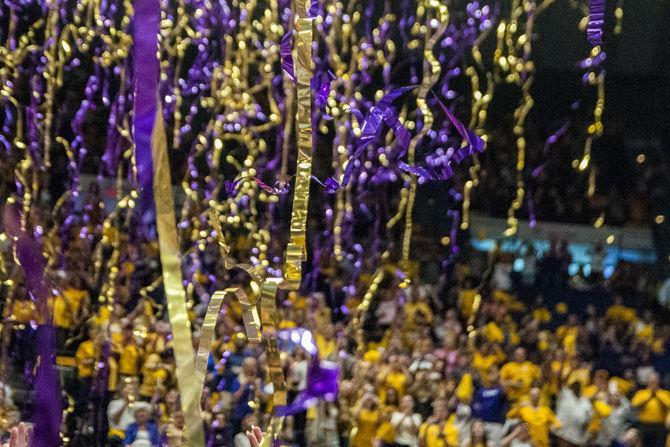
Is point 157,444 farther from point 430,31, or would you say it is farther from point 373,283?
point 430,31

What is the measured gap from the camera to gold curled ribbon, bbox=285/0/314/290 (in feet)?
5.00

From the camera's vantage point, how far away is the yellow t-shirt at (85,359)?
6.74m

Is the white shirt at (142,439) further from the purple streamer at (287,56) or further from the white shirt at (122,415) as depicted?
the purple streamer at (287,56)

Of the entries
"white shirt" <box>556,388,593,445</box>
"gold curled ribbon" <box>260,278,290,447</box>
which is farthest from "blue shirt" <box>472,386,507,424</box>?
"gold curled ribbon" <box>260,278,290,447</box>

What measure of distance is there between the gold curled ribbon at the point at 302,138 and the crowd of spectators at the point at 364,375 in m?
3.12

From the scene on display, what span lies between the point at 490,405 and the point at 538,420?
1.20ft

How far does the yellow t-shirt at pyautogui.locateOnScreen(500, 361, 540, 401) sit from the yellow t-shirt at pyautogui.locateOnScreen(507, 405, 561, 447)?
0.35m

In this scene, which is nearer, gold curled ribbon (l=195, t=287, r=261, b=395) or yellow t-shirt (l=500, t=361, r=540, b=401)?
gold curled ribbon (l=195, t=287, r=261, b=395)

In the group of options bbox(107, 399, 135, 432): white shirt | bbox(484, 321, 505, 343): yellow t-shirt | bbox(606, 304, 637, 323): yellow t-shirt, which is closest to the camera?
bbox(107, 399, 135, 432): white shirt

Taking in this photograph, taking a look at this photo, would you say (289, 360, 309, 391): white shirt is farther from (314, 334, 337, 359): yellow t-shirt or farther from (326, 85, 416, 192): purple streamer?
(326, 85, 416, 192): purple streamer

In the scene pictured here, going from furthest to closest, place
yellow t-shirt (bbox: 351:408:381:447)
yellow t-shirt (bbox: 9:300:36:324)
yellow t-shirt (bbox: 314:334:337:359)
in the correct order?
yellow t-shirt (bbox: 314:334:337:359) → yellow t-shirt (bbox: 9:300:36:324) → yellow t-shirt (bbox: 351:408:381:447)

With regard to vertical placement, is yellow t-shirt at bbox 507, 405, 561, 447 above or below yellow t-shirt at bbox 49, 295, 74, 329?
below

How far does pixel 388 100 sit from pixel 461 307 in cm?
784

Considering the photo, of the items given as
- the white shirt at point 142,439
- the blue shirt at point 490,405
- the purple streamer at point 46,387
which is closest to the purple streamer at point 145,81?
the purple streamer at point 46,387
